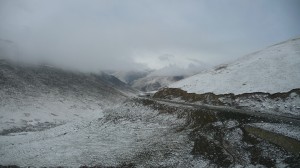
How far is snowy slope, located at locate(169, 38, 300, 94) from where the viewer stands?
3838 cm

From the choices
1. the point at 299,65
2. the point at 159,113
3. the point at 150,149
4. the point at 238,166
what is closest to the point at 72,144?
the point at 150,149

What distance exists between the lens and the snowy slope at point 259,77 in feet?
126

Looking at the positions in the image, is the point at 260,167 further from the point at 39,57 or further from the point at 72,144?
the point at 39,57

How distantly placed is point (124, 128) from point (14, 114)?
5140 centimetres

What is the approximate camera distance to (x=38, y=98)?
94688mm

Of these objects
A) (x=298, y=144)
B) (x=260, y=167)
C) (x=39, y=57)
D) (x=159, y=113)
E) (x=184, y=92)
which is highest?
(x=39, y=57)

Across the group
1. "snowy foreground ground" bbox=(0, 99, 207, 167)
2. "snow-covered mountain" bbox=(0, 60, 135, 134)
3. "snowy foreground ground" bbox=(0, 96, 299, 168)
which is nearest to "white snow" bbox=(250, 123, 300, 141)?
"snowy foreground ground" bbox=(0, 96, 299, 168)

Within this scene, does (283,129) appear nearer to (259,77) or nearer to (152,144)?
(152,144)

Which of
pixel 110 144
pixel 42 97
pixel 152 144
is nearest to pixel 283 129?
pixel 152 144

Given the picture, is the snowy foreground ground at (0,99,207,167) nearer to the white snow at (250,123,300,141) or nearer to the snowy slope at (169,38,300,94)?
the white snow at (250,123,300,141)

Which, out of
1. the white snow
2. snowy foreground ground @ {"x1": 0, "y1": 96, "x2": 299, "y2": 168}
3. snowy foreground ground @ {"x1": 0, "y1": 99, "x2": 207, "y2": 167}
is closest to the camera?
snowy foreground ground @ {"x1": 0, "y1": 96, "x2": 299, "y2": 168}

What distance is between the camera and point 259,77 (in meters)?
42.3

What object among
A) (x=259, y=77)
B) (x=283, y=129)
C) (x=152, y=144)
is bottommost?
(x=152, y=144)

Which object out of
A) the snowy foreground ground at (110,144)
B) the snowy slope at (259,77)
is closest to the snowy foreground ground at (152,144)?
the snowy foreground ground at (110,144)
